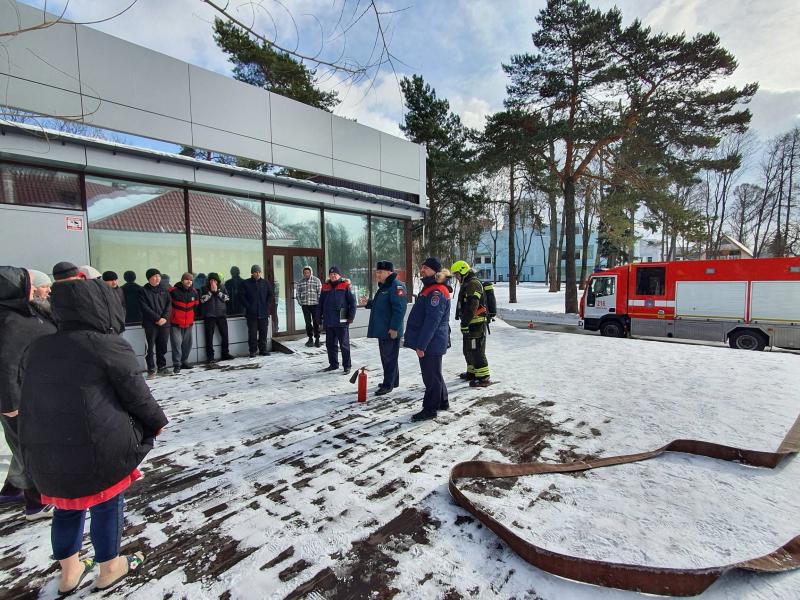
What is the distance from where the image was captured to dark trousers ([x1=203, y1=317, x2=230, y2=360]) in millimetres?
7285

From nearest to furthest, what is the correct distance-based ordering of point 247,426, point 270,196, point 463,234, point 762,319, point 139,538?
point 139,538 < point 247,426 < point 270,196 < point 762,319 < point 463,234

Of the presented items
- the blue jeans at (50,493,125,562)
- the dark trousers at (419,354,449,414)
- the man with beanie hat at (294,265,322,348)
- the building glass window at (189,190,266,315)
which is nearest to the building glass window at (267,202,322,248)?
the building glass window at (189,190,266,315)

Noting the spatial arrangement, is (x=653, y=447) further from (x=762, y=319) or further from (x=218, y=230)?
(x=762, y=319)

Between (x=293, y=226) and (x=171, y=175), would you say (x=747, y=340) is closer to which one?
(x=293, y=226)

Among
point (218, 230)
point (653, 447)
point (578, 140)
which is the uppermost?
point (578, 140)

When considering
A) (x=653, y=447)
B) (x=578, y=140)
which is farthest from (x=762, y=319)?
(x=653, y=447)

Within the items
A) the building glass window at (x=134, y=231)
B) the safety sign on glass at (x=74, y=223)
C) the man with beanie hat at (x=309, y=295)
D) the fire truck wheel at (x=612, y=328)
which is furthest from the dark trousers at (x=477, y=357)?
the fire truck wheel at (x=612, y=328)

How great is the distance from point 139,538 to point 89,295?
5.31 feet

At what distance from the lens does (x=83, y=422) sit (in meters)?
1.71

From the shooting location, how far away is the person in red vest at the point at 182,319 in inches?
259

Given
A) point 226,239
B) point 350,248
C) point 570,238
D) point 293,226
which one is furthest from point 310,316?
point 570,238

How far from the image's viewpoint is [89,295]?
178 cm

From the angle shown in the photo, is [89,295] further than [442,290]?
No

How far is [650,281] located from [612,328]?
1.85m
